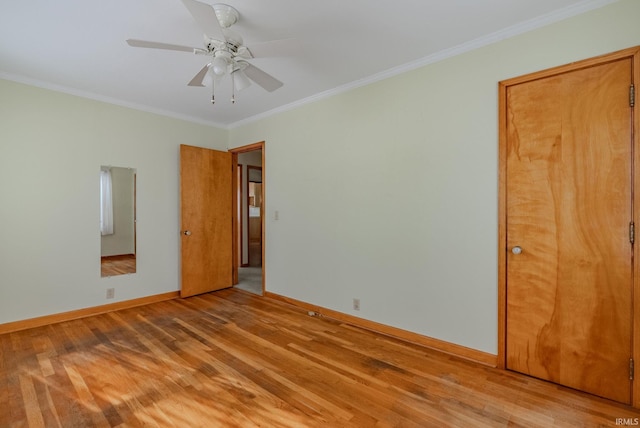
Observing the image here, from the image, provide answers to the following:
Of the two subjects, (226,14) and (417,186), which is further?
(417,186)

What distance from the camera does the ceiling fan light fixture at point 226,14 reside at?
6.21 ft

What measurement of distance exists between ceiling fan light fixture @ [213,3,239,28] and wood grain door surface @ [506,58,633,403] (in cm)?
209

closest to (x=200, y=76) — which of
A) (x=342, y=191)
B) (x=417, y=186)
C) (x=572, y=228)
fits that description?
(x=342, y=191)

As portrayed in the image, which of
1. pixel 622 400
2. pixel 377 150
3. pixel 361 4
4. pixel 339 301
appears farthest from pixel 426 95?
pixel 622 400

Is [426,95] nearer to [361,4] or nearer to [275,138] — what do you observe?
[361,4]

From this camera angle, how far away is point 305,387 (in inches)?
79.4

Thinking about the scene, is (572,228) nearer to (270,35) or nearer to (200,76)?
(270,35)

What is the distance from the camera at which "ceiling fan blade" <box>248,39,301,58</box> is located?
5.98 ft

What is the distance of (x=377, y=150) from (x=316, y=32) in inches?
47.1

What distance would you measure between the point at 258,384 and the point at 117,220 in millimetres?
2859

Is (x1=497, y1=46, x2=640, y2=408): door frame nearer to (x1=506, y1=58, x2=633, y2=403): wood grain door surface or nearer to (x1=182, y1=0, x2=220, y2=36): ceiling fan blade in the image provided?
(x1=506, y1=58, x2=633, y2=403): wood grain door surface

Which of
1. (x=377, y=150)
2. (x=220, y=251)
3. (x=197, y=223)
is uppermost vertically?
(x=377, y=150)

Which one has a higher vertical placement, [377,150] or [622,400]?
[377,150]

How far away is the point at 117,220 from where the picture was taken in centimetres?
362
